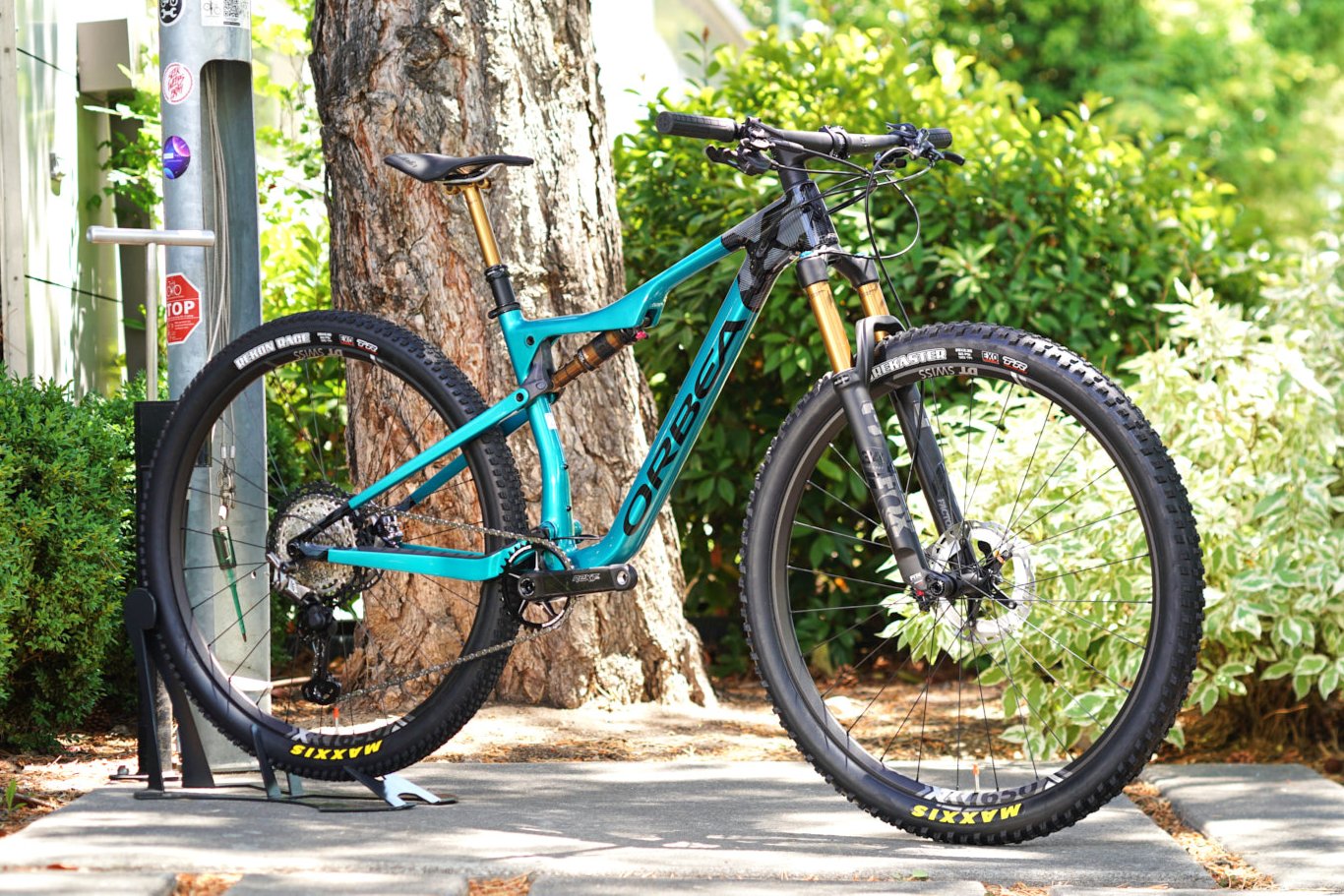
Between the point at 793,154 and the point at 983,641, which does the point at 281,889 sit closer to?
the point at 983,641

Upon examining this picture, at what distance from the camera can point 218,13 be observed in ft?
11.6

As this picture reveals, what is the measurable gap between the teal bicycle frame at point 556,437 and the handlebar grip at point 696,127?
0.22 meters

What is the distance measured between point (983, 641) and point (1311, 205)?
1119 inches

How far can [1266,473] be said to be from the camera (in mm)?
4188

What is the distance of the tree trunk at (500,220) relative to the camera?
13.8 ft

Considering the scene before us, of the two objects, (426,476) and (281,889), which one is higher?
(426,476)

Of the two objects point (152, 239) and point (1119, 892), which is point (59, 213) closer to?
point (152, 239)

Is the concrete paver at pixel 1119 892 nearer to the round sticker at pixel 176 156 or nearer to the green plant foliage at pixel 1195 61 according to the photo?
the round sticker at pixel 176 156

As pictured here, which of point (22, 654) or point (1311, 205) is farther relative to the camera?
point (1311, 205)

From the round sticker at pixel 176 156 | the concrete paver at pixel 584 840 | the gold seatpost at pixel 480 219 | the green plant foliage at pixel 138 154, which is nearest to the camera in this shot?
the concrete paver at pixel 584 840

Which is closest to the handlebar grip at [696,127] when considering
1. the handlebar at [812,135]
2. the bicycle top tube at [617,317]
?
the handlebar at [812,135]

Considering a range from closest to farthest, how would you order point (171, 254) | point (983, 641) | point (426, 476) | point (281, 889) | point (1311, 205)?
point (281, 889)
point (983, 641)
point (171, 254)
point (426, 476)
point (1311, 205)

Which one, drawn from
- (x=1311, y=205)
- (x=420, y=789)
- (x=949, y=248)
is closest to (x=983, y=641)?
(x=420, y=789)

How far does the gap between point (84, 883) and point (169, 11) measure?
2.07 m
